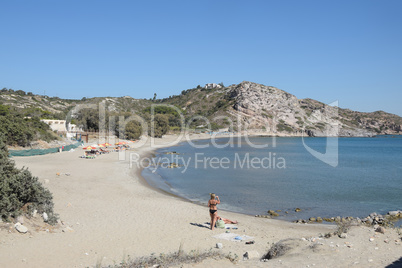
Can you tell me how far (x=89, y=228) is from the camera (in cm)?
1190

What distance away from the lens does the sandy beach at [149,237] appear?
8281 millimetres

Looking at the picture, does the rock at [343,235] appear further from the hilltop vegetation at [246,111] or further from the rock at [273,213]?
the hilltop vegetation at [246,111]

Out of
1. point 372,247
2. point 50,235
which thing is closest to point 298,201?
point 372,247

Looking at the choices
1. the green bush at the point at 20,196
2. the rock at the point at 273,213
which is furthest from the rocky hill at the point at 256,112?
the green bush at the point at 20,196

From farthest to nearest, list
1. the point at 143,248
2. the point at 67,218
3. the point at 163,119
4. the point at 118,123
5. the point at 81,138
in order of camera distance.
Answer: the point at 163,119, the point at 118,123, the point at 81,138, the point at 67,218, the point at 143,248

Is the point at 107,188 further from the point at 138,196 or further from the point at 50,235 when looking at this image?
the point at 50,235

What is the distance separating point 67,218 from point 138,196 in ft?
23.0

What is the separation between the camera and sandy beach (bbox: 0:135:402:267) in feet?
27.2

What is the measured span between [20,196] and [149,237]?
15.5 feet

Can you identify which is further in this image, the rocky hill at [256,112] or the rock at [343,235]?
the rocky hill at [256,112]

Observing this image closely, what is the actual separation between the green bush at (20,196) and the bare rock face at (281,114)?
13920 cm

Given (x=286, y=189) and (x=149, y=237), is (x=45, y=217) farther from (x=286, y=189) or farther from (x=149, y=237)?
(x=286, y=189)

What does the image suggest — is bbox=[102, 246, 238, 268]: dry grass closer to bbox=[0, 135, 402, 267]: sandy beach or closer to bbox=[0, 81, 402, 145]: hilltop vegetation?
bbox=[0, 135, 402, 267]: sandy beach

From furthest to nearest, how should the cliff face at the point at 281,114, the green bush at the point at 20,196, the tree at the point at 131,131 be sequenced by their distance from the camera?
the cliff face at the point at 281,114 → the tree at the point at 131,131 → the green bush at the point at 20,196
